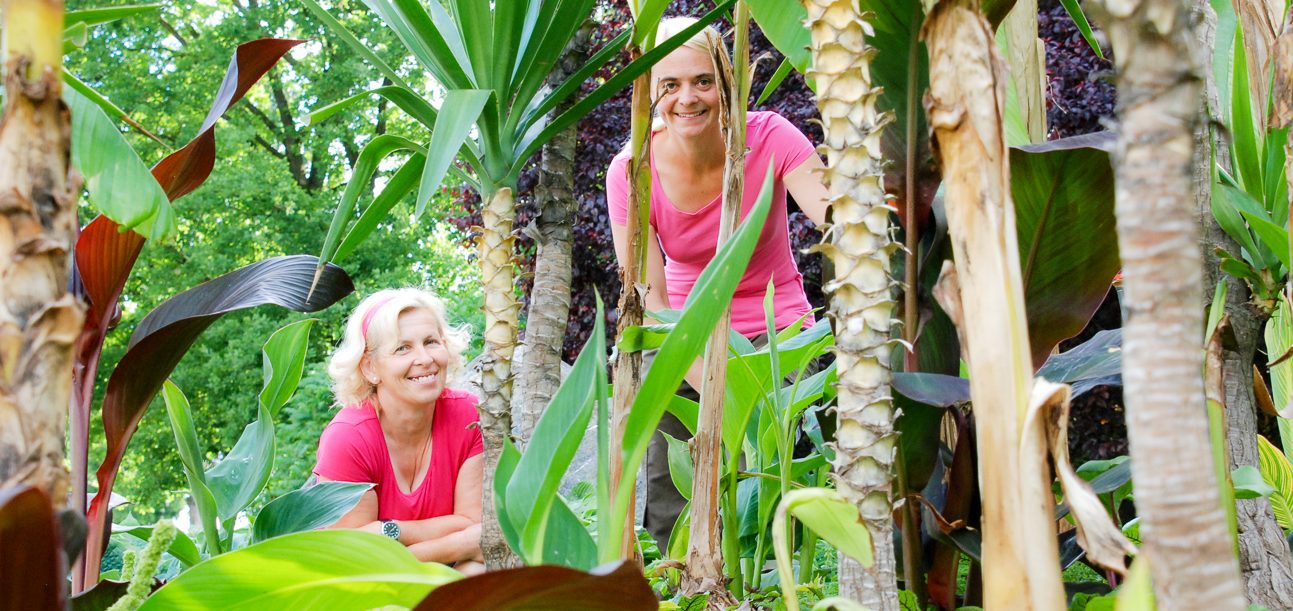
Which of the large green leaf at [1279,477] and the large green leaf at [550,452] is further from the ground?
the large green leaf at [550,452]

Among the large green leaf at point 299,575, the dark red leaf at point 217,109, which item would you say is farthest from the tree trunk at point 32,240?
the dark red leaf at point 217,109

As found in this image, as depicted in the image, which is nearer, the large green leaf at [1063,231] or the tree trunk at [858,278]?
the tree trunk at [858,278]

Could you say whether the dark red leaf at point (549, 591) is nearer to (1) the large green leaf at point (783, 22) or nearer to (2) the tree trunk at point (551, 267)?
(1) the large green leaf at point (783, 22)

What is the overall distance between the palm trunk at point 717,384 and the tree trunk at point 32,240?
0.85 m

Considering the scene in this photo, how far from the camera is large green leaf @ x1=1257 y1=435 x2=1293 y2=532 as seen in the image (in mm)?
1821

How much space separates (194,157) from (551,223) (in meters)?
0.59

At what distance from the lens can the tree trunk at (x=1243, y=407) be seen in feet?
4.69

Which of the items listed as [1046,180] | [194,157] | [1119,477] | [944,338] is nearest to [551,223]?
[194,157]

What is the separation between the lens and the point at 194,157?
58.5 inches

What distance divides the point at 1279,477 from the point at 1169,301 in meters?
1.64

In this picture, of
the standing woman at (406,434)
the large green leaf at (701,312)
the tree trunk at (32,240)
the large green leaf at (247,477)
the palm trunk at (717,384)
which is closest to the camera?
the tree trunk at (32,240)

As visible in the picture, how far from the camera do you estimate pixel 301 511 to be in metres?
1.58

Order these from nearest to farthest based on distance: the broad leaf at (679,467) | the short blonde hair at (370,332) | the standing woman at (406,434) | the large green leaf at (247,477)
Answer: the large green leaf at (247,477), the broad leaf at (679,467), the standing woman at (406,434), the short blonde hair at (370,332)

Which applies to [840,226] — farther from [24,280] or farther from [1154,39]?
[24,280]
